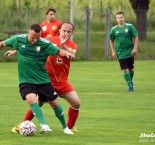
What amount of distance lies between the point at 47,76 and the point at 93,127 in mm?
1611

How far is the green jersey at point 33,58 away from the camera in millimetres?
12062

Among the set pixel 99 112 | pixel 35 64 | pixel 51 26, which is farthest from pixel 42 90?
pixel 51 26

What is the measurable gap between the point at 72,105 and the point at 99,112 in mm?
Result: 3173

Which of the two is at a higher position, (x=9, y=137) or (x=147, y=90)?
(x=9, y=137)

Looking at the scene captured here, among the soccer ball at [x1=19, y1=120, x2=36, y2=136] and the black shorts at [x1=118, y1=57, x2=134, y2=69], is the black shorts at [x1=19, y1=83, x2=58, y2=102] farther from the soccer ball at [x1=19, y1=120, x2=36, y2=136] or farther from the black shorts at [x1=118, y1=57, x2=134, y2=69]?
the black shorts at [x1=118, y1=57, x2=134, y2=69]

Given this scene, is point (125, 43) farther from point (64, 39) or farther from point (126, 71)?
point (64, 39)

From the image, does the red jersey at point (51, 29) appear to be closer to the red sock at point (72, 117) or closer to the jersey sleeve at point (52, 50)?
the red sock at point (72, 117)

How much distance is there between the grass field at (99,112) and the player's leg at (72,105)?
0.25 m

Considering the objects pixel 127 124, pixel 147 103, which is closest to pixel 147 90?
pixel 147 103

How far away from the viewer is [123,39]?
72.1 ft

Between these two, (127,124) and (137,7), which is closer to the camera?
(127,124)

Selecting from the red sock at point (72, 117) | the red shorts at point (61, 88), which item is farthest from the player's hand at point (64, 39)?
the red sock at point (72, 117)

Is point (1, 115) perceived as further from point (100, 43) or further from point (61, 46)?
point (100, 43)

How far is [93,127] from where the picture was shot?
1327cm
